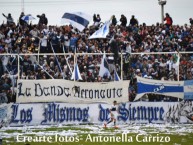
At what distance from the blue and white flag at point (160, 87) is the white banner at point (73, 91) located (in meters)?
0.82

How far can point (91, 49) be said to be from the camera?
1292 inches

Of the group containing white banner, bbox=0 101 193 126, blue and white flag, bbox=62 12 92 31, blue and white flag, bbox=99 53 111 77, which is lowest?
white banner, bbox=0 101 193 126

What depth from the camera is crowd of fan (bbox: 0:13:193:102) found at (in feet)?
96.1

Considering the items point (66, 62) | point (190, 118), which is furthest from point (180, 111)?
point (66, 62)

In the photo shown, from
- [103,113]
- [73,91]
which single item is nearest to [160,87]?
[103,113]

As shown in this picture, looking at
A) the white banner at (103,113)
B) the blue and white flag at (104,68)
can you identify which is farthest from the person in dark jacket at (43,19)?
the white banner at (103,113)

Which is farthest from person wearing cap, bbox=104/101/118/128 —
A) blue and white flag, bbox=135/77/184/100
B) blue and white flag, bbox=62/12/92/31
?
blue and white flag, bbox=62/12/92/31

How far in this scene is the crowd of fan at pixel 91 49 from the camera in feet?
96.1

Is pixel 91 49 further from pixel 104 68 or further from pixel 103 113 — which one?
pixel 103 113

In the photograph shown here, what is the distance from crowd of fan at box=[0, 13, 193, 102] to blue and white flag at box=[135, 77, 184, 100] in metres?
0.54

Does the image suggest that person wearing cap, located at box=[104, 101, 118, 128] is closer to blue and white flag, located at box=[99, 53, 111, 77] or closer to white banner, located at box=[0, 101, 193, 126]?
white banner, located at box=[0, 101, 193, 126]

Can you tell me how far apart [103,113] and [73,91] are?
2.06 metres

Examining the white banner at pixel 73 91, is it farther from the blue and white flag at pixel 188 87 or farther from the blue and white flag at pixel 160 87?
the blue and white flag at pixel 188 87

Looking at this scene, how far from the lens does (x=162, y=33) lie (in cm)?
3672
